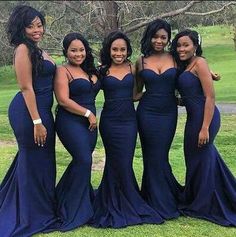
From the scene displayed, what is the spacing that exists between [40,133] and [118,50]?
4.05ft

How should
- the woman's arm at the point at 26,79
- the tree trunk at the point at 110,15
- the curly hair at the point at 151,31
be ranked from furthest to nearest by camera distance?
the tree trunk at the point at 110,15, the curly hair at the point at 151,31, the woman's arm at the point at 26,79

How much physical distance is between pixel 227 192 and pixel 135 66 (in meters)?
1.75

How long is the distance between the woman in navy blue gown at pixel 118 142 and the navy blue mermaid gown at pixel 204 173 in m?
0.55

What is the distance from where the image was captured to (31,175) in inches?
211

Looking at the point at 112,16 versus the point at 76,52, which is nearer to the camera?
the point at 76,52

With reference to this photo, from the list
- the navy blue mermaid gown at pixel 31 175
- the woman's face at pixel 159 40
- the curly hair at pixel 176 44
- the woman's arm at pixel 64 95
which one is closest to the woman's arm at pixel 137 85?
the woman's face at pixel 159 40

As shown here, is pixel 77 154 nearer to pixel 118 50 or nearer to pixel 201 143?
pixel 118 50

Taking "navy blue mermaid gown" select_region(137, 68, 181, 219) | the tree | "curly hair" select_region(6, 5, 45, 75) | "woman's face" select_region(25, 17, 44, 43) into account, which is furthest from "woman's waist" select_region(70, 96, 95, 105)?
the tree

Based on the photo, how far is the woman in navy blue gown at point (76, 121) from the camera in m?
5.23

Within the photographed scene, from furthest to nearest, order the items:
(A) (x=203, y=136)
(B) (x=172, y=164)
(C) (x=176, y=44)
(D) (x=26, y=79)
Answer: (B) (x=172, y=164)
(C) (x=176, y=44)
(A) (x=203, y=136)
(D) (x=26, y=79)

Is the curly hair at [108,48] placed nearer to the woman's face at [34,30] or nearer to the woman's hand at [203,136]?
the woman's face at [34,30]

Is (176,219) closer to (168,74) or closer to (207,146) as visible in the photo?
(207,146)

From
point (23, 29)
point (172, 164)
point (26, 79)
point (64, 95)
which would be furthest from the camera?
point (172, 164)

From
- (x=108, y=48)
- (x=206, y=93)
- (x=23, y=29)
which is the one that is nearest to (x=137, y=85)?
Result: (x=108, y=48)
